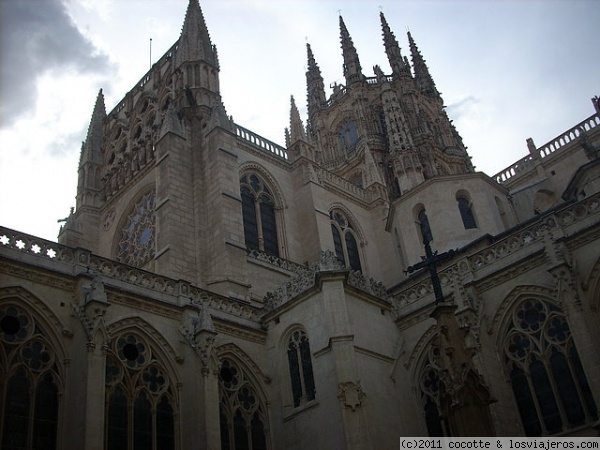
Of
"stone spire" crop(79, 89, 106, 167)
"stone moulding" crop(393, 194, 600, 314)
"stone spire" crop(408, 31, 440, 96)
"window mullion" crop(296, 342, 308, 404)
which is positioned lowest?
"window mullion" crop(296, 342, 308, 404)

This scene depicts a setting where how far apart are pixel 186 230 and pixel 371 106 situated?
30.3 meters

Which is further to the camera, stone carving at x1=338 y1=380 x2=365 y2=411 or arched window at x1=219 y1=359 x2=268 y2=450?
arched window at x1=219 y1=359 x2=268 y2=450

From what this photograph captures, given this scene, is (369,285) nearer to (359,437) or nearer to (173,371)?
(359,437)

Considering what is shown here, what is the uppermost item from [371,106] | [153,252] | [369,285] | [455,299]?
[371,106]

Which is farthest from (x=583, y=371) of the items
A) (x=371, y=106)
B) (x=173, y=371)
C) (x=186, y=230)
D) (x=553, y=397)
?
(x=371, y=106)

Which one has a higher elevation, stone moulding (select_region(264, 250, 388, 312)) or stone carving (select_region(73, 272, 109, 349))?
stone moulding (select_region(264, 250, 388, 312))

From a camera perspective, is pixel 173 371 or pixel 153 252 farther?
pixel 153 252

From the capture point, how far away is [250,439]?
706 inches

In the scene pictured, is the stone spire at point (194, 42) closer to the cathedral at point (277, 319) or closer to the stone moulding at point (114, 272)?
the cathedral at point (277, 319)

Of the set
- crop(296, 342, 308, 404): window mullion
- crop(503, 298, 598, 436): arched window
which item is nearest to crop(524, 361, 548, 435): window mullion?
crop(503, 298, 598, 436): arched window

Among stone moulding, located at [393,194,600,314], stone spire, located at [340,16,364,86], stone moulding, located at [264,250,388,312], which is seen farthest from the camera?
stone spire, located at [340,16,364,86]

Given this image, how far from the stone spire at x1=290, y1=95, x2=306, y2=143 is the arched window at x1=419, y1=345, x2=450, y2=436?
1450 centimetres

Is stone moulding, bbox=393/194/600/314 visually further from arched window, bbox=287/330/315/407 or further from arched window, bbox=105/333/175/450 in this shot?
arched window, bbox=105/333/175/450

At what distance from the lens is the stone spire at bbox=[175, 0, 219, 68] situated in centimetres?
2953
